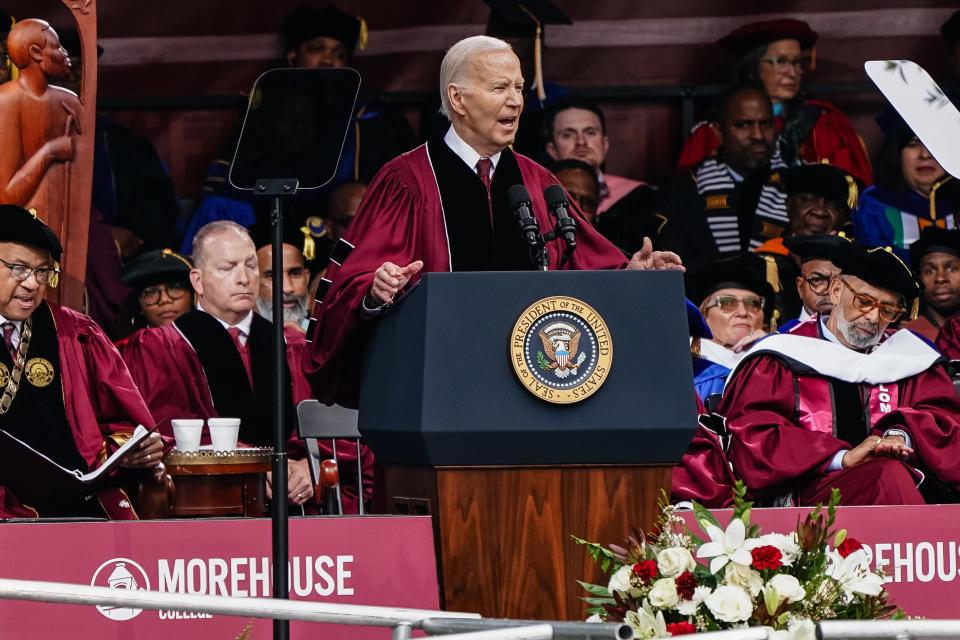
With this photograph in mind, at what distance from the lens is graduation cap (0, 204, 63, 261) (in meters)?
6.78

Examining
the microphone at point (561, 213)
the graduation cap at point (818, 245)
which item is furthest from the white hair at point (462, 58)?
the graduation cap at point (818, 245)

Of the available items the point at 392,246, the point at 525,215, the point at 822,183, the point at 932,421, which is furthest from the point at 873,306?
the point at 525,215

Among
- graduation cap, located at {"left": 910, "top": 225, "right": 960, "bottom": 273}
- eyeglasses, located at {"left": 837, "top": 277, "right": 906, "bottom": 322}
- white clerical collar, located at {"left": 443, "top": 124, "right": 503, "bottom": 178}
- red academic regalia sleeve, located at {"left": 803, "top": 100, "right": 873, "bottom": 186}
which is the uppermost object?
red academic regalia sleeve, located at {"left": 803, "top": 100, "right": 873, "bottom": 186}

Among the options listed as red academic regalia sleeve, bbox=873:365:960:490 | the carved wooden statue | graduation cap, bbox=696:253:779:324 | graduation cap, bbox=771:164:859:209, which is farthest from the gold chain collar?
graduation cap, bbox=771:164:859:209

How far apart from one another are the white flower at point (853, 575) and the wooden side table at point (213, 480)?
2989 mm

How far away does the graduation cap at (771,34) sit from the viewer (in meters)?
10.1

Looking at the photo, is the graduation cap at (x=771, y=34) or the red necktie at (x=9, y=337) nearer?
the red necktie at (x=9, y=337)

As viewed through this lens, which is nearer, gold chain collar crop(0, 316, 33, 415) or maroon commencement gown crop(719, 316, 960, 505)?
maroon commencement gown crop(719, 316, 960, 505)

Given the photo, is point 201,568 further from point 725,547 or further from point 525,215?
point 725,547

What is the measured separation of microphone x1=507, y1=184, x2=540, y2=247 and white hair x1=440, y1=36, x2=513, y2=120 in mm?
527

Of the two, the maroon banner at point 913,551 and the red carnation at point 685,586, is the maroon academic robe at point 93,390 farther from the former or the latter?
the red carnation at point 685,586

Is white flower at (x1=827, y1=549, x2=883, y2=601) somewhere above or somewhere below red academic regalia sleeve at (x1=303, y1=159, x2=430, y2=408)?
below

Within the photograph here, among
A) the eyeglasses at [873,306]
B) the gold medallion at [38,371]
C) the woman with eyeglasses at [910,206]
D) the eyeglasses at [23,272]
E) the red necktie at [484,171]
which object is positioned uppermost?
the woman with eyeglasses at [910,206]

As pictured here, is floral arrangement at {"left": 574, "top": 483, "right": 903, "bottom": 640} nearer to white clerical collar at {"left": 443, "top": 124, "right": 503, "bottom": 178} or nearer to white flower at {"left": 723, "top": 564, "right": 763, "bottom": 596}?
white flower at {"left": 723, "top": 564, "right": 763, "bottom": 596}
